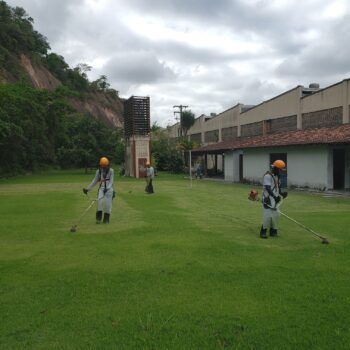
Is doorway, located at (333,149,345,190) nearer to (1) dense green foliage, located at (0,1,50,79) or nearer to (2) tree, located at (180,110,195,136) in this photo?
(2) tree, located at (180,110,195,136)

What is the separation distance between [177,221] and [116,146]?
37.4 m

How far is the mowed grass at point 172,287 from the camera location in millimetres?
4477

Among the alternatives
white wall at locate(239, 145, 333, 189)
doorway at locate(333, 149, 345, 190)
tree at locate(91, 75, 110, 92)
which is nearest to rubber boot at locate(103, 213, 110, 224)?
white wall at locate(239, 145, 333, 189)

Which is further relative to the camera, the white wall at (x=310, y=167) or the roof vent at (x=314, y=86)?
the roof vent at (x=314, y=86)

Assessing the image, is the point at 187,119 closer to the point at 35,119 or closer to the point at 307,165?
the point at 35,119

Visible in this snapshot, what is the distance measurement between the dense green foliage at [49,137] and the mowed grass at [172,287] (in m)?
29.1

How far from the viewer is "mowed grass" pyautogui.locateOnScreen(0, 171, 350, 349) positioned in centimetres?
448

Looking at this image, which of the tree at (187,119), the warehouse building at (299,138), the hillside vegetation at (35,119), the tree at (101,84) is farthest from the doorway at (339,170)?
the tree at (101,84)

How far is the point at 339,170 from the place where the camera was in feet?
76.4

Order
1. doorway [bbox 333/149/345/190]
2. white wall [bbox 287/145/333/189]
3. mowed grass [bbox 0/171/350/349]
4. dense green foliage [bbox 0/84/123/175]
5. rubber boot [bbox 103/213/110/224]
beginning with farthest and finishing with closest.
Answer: dense green foliage [bbox 0/84/123/175]
doorway [bbox 333/149/345/190]
white wall [bbox 287/145/333/189]
rubber boot [bbox 103/213/110/224]
mowed grass [bbox 0/171/350/349]

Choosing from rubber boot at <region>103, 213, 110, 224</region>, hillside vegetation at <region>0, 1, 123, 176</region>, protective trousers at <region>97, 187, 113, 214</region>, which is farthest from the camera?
hillside vegetation at <region>0, 1, 123, 176</region>

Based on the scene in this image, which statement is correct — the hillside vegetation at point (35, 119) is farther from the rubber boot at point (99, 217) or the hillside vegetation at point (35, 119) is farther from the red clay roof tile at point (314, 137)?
the rubber boot at point (99, 217)

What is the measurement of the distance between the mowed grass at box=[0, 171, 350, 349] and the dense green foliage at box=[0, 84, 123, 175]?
1146 inches

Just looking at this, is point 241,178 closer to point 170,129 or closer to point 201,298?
point 201,298
